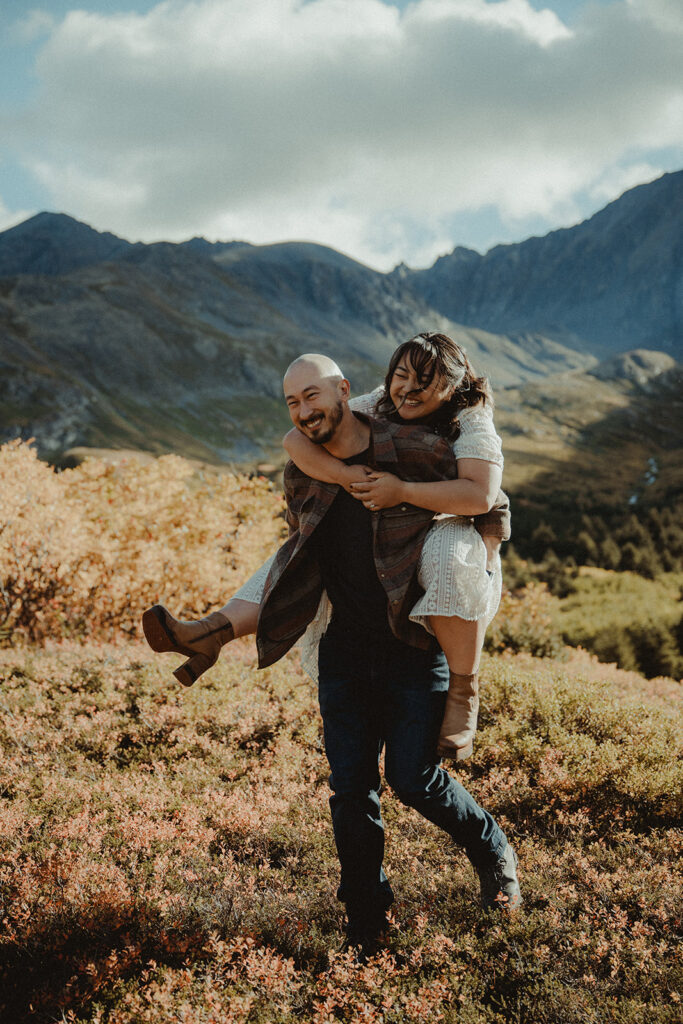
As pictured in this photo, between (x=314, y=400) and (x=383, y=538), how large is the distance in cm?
73

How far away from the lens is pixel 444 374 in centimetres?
Answer: 303

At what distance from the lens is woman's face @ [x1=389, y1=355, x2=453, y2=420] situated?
3.05m

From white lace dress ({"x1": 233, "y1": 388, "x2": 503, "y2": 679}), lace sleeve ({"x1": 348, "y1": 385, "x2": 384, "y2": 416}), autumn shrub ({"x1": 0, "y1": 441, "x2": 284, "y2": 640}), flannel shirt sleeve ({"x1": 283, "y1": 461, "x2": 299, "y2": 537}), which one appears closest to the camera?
white lace dress ({"x1": 233, "y1": 388, "x2": 503, "y2": 679})

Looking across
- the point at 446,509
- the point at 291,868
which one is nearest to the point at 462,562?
the point at 446,509

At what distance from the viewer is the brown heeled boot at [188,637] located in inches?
123

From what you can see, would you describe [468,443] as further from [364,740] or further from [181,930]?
[181,930]

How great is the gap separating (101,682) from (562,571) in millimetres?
29122

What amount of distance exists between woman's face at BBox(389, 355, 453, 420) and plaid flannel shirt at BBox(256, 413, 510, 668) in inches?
3.7

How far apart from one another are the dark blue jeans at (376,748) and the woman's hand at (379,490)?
2.31ft

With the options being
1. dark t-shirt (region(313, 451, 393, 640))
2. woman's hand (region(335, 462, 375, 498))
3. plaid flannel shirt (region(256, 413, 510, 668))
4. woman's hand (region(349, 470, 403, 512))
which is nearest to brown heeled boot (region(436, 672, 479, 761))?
plaid flannel shirt (region(256, 413, 510, 668))

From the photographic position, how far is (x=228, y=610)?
3.36 metres

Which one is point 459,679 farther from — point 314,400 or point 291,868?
point 291,868

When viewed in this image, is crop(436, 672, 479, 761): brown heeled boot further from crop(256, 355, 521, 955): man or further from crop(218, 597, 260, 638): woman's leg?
crop(218, 597, 260, 638): woman's leg

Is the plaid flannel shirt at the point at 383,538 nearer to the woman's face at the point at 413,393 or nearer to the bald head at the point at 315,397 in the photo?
the woman's face at the point at 413,393
